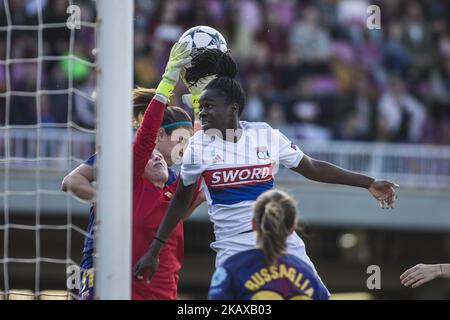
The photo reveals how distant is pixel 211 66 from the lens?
5.45 metres

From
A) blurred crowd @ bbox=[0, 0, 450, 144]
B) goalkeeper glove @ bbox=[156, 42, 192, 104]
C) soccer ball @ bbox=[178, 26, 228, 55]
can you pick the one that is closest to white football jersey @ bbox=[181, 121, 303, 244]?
goalkeeper glove @ bbox=[156, 42, 192, 104]

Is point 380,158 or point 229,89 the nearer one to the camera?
point 229,89

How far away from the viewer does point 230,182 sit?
16.3 ft

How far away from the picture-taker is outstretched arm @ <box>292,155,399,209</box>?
5.29 metres

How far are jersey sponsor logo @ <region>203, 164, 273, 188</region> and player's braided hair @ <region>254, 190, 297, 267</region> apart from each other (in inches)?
10.4

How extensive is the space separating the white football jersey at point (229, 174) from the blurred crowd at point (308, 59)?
24.4ft

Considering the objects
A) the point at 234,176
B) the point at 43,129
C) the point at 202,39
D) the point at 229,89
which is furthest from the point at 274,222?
the point at 43,129

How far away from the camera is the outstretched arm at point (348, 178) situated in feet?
17.4

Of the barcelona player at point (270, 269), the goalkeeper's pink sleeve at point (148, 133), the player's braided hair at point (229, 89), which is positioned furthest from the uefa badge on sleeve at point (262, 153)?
the goalkeeper's pink sleeve at point (148, 133)

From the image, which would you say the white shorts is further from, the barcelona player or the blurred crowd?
the blurred crowd

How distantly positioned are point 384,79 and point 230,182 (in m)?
A: 9.75

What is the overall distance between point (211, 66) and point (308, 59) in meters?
8.92

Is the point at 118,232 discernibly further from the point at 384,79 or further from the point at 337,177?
the point at 384,79

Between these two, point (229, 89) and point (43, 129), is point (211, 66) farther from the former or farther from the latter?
point (43, 129)
